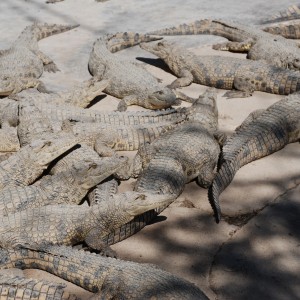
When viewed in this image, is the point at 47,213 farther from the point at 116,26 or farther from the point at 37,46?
the point at 116,26

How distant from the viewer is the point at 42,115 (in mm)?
6340

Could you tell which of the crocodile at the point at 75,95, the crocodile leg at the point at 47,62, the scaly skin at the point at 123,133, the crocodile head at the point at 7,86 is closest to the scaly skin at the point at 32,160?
the scaly skin at the point at 123,133

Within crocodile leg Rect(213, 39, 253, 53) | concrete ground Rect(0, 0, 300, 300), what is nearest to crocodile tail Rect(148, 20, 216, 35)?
crocodile leg Rect(213, 39, 253, 53)

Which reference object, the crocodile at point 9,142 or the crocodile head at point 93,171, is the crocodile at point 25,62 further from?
the crocodile head at point 93,171

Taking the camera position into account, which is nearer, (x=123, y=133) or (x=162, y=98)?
(x=123, y=133)

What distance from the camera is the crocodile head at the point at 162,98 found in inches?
278

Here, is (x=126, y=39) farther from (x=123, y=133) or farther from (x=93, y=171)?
(x=93, y=171)

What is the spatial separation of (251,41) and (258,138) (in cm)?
328

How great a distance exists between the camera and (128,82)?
7469 mm

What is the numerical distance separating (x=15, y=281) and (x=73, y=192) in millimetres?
1393

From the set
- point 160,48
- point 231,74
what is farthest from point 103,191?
point 160,48

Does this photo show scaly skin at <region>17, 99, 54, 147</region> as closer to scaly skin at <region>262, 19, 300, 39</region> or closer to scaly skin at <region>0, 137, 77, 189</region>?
scaly skin at <region>0, 137, 77, 189</region>

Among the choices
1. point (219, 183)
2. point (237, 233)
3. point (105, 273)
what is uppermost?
point (105, 273)

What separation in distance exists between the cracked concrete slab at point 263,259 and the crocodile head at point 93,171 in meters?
1.27
